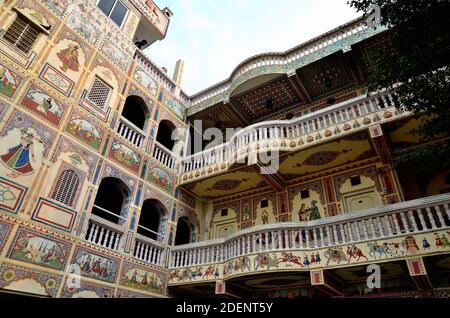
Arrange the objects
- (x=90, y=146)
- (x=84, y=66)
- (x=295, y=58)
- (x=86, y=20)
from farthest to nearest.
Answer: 1. (x=295, y=58)
2. (x=86, y=20)
3. (x=84, y=66)
4. (x=90, y=146)

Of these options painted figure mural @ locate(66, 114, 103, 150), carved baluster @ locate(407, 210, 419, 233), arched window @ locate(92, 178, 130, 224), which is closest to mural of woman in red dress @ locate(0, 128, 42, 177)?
painted figure mural @ locate(66, 114, 103, 150)

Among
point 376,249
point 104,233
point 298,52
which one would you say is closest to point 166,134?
point 104,233

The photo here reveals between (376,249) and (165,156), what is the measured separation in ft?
27.2

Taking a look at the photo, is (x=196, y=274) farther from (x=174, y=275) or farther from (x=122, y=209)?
(x=122, y=209)

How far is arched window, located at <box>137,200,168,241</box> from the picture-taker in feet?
36.9

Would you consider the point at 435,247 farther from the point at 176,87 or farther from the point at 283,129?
the point at 176,87

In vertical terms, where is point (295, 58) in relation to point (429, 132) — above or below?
above

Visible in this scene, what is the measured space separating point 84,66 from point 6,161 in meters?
4.21

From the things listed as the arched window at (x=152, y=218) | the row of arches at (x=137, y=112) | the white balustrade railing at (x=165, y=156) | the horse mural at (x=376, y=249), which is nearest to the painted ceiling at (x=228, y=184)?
the white balustrade railing at (x=165, y=156)

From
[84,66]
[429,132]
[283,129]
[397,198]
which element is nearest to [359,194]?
[397,198]

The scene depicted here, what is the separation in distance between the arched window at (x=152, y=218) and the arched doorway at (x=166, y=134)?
296cm

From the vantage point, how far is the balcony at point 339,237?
7012 mm

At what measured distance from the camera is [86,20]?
10531 millimetres

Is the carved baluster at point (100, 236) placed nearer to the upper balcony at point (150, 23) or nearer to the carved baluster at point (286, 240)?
the carved baluster at point (286, 240)
